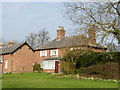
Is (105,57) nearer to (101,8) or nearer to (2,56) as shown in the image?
(101,8)

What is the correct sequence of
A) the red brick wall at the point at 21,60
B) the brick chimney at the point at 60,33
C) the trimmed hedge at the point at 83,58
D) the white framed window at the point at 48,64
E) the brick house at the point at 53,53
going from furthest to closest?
1. the brick chimney at the point at 60,33
2. the white framed window at the point at 48,64
3. the red brick wall at the point at 21,60
4. the brick house at the point at 53,53
5. the trimmed hedge at the point at 83,58

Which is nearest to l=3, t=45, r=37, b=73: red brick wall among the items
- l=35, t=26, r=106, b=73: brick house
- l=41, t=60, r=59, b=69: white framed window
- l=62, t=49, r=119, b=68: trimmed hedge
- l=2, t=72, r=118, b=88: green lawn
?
l=35, t=26, r=106, b=73: brick house

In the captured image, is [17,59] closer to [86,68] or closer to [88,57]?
[88,57]

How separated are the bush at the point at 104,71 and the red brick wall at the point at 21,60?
65.7 ft

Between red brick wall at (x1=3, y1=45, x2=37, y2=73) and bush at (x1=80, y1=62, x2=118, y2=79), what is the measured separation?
20026mm

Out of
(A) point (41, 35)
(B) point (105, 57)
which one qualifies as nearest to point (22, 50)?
(A) point (41, 35)

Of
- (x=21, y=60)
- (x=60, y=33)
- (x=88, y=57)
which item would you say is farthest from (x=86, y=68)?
(x=60, y=33)

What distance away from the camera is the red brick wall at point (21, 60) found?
112ft

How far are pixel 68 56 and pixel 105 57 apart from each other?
4.67 m

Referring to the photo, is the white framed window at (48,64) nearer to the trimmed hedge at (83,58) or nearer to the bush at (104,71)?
the trimmed hedge at (83,58)

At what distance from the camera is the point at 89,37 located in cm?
1587

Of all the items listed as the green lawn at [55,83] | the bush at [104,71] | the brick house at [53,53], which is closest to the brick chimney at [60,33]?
the brick house at [53,53]

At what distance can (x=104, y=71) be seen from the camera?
16797 mm

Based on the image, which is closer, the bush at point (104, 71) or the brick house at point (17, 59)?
the bush at point (104, 71)
